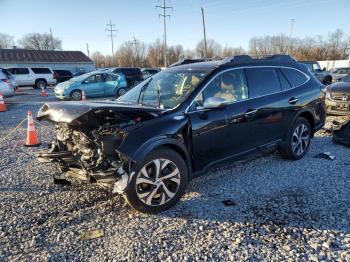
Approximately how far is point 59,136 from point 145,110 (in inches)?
55.1

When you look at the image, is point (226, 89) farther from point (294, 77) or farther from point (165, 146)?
point (294, 77)

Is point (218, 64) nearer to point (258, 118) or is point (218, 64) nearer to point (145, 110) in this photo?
point (258, 118)

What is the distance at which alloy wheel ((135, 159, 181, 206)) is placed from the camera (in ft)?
12.3

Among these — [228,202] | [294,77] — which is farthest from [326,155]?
[228,202]

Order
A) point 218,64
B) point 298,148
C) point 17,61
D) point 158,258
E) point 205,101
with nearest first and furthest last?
point 158,258
point 205,101
point 218,64
point 298,148
point 17,61

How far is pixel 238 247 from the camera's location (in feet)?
10.5

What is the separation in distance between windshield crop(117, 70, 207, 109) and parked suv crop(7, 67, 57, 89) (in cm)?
2400

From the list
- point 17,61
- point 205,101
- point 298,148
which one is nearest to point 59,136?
point 205,101

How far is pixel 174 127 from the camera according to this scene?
12.8ft

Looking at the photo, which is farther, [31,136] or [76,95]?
[76,95]

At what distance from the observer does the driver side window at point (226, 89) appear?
14.1 ft

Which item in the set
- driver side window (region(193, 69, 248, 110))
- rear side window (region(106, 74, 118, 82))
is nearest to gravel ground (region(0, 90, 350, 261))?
driver side window (region(193, 69, 248, 110))

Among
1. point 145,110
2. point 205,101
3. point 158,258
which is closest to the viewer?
point 158,258

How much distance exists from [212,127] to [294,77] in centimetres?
243
